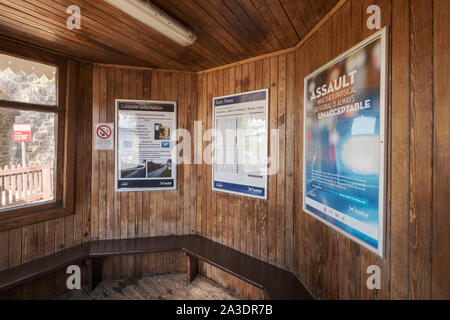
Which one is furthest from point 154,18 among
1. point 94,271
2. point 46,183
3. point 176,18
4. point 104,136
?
point 94,271

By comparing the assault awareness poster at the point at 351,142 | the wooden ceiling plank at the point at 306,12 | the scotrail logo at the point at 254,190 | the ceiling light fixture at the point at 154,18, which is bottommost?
the scotrail logo at the point at 254,190

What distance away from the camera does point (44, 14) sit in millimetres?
1619

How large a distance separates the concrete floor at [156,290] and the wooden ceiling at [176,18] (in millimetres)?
2812

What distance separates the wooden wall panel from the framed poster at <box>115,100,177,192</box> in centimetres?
134

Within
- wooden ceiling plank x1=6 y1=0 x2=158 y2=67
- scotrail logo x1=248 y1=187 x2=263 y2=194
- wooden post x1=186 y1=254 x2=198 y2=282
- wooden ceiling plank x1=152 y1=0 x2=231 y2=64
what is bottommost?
wooden post x1=186 y1=254 x2=198 y2=282

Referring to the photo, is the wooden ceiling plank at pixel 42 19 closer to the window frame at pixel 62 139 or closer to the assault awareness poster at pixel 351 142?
the window frame at pixel 62 139

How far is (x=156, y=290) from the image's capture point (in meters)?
2.45

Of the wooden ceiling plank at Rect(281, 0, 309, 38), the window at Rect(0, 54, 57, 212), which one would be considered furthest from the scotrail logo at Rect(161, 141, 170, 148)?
the wooden ceiling plank at Rect(281, 0, 309, 38)

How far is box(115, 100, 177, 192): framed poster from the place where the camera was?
2604 millimetres

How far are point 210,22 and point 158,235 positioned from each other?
2559 mm

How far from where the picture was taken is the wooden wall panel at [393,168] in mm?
837

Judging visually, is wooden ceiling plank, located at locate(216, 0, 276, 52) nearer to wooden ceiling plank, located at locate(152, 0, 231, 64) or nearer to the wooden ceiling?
the wooden ceiling

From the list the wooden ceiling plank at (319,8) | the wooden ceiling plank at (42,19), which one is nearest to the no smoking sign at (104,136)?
the wooden ceiling plank at (42,19)
